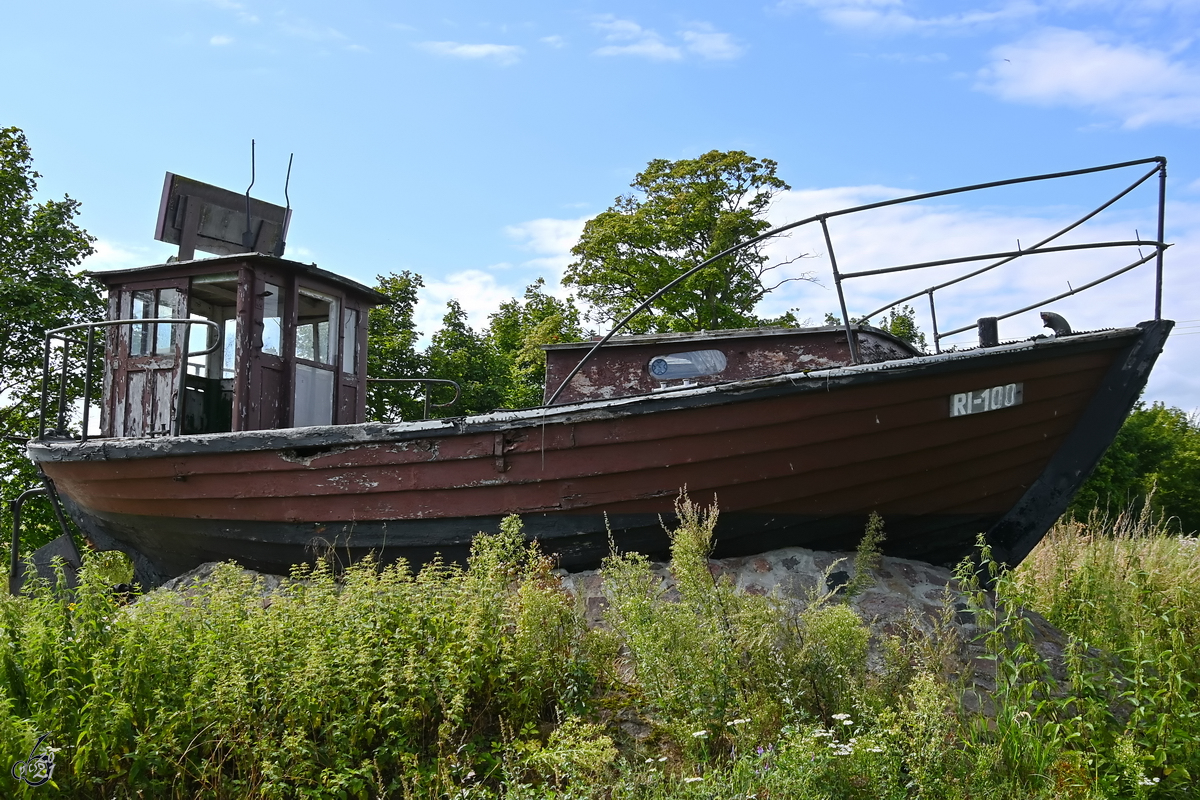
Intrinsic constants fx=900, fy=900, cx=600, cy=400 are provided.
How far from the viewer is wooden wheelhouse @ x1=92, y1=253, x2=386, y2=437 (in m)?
7.24

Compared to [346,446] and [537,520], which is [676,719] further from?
[346,446]

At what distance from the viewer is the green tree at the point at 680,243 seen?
21.8 meters

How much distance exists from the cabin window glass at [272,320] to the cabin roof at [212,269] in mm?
208

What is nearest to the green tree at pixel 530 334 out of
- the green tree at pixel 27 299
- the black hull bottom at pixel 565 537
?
the green tree at pixel 27 299

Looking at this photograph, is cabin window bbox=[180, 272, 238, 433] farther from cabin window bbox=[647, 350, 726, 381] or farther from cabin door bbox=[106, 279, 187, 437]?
cabin window bbox=[647, 350, 726, 381]

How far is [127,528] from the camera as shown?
750cm

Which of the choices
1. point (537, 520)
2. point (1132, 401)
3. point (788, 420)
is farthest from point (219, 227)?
point (1132, 401)

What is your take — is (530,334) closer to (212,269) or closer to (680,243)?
(680,243)

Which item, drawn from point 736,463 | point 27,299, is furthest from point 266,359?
point 27,299

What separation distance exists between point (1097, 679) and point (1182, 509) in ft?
90.9

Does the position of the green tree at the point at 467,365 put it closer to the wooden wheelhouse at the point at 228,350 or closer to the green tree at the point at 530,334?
the green tree at the point at 530,334

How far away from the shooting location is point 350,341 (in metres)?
8.18

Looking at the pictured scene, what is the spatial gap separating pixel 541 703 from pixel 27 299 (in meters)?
16.5

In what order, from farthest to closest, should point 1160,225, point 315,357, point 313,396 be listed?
point 315,357, point 313,396, point 1160,225
